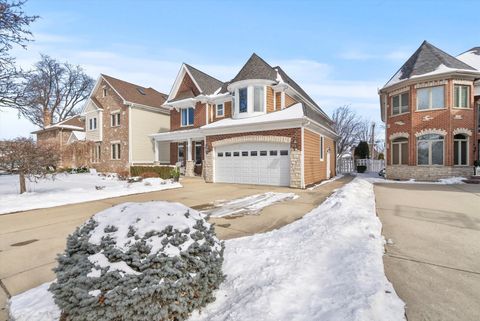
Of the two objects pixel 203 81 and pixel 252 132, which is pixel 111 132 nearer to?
pixel 203 81

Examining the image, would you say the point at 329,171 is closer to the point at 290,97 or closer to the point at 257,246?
the point at 290,97

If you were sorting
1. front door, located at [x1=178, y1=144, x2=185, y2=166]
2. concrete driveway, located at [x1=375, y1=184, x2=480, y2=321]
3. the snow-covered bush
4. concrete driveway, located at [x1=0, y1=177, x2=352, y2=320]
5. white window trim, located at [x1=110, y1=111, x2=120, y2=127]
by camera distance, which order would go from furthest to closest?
white window trim, located at [x1=110, y1=111, x2=120, y2=127]
front door, located at [x1=178, y1=144, x2=185, y2=166]
concrete driveway, located at [x1=0, y1=177, x2=352, y2=320]
concrete driveway, located at [x1=375, y1=184, x2=480, y2=321]
the snow-covered bush

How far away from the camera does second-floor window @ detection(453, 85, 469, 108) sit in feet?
49.8

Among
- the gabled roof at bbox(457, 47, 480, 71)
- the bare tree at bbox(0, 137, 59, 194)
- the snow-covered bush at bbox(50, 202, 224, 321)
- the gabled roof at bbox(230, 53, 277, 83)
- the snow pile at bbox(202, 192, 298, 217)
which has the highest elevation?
the gabled roof at bbox(457, 47, 480, 71)

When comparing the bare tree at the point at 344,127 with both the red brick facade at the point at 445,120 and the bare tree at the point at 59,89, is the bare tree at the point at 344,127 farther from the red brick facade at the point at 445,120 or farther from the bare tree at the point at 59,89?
the bare tree at the point at 59,89

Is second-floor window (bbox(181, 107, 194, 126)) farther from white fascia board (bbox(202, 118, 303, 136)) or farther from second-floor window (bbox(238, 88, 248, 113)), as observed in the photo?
second-floor window (bbox(238, 88, 248, 113))

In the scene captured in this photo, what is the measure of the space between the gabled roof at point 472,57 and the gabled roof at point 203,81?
19.2 metres

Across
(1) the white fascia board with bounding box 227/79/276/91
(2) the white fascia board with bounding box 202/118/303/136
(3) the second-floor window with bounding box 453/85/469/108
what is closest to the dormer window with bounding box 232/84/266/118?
(1) the white fascia board with bounding box 227/79/276/91

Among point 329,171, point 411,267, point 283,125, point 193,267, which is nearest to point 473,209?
point 411,267

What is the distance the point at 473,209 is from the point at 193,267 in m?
8.85

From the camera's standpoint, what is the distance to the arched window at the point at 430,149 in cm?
1529

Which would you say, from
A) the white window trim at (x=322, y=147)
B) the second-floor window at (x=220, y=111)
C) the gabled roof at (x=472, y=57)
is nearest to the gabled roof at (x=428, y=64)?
the gabled roof at (x=472, y=57)

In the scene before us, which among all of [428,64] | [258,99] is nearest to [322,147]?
[258,99]

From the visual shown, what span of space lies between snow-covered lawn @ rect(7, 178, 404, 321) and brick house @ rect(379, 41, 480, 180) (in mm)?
14522
